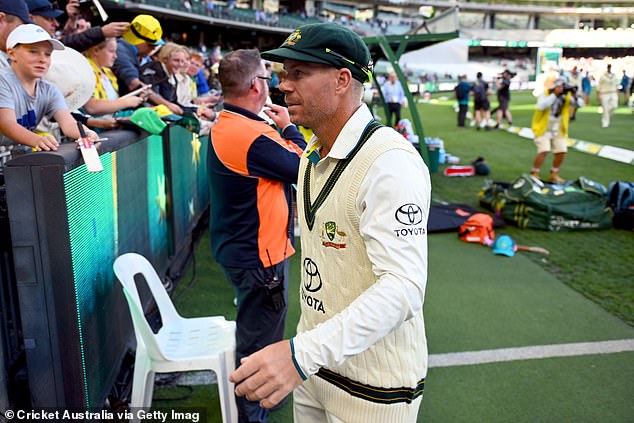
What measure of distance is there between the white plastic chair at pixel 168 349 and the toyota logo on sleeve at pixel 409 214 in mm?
1766

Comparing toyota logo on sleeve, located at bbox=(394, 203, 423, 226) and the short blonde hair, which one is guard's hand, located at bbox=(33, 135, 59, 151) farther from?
the short blonde hair

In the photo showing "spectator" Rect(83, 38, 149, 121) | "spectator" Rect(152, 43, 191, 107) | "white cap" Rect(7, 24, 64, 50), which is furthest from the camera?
"spectator" Rect(152, 43, 191, 107)

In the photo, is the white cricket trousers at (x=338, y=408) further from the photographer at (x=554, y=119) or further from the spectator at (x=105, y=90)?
the photographer at (x=554, y=119)

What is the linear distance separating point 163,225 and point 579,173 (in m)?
9.05

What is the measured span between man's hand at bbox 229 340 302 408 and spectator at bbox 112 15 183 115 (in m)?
4.61

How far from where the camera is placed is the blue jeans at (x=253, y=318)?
3.31 metres

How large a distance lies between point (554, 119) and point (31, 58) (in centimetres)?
873

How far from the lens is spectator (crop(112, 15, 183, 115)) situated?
591cm

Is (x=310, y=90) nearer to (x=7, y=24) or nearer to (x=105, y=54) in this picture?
(x=7, y=24)

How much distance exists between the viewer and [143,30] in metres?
5.97

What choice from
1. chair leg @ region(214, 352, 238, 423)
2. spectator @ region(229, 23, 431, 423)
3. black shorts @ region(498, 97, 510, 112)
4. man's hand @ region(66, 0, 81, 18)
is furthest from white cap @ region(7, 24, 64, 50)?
black shorts @ region(498, 97, 510, 112)

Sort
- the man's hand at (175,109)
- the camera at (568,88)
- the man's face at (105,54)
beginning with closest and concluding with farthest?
the man's face at (105,54), the man's hand at (175,109), the camera at (568,88)

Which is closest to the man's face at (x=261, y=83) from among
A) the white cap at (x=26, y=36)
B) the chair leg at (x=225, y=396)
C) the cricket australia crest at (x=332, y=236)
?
the white cap at (x=26, y=36)

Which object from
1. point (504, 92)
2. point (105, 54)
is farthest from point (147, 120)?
point (504, 92)
